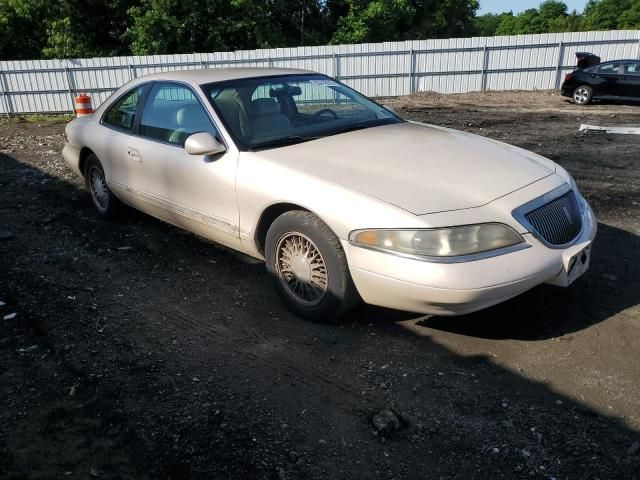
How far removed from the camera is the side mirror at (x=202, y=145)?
3.80 metres

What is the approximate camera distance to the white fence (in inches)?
731

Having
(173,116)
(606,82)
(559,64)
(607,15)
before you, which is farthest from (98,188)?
(607,15)

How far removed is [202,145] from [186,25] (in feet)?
75.9

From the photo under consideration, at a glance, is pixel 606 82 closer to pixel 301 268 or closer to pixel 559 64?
pixel 559 64

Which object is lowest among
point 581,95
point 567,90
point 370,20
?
point 581,95

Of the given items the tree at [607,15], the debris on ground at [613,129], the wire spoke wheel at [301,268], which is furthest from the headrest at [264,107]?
the tree at [607,15]

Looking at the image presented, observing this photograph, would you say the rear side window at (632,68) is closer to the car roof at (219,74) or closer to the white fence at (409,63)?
the white fence at (409,63)

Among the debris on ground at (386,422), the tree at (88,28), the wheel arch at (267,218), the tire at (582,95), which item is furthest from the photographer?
the tree at (88,28)

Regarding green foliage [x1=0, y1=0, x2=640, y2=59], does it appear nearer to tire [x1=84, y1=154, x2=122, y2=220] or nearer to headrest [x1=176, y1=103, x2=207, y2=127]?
tire [x1=84, y1=154, x2=122, y2=220]

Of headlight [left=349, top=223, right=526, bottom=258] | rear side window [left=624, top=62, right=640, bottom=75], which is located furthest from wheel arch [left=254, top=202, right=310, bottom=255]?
rear side window [left=624, top=62, right=640, bottom=75]

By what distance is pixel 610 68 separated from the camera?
49.9 ft

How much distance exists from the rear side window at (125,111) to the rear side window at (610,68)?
14427mm

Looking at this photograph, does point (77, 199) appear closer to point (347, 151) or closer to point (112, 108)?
point (112, 108)

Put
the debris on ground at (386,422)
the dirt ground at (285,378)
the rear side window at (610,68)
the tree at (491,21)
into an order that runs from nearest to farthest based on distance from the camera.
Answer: the dirt ground at (285,378)
the debris on ground at (386,422)
the rear side window at (610,68)
the tree at (491,21)
